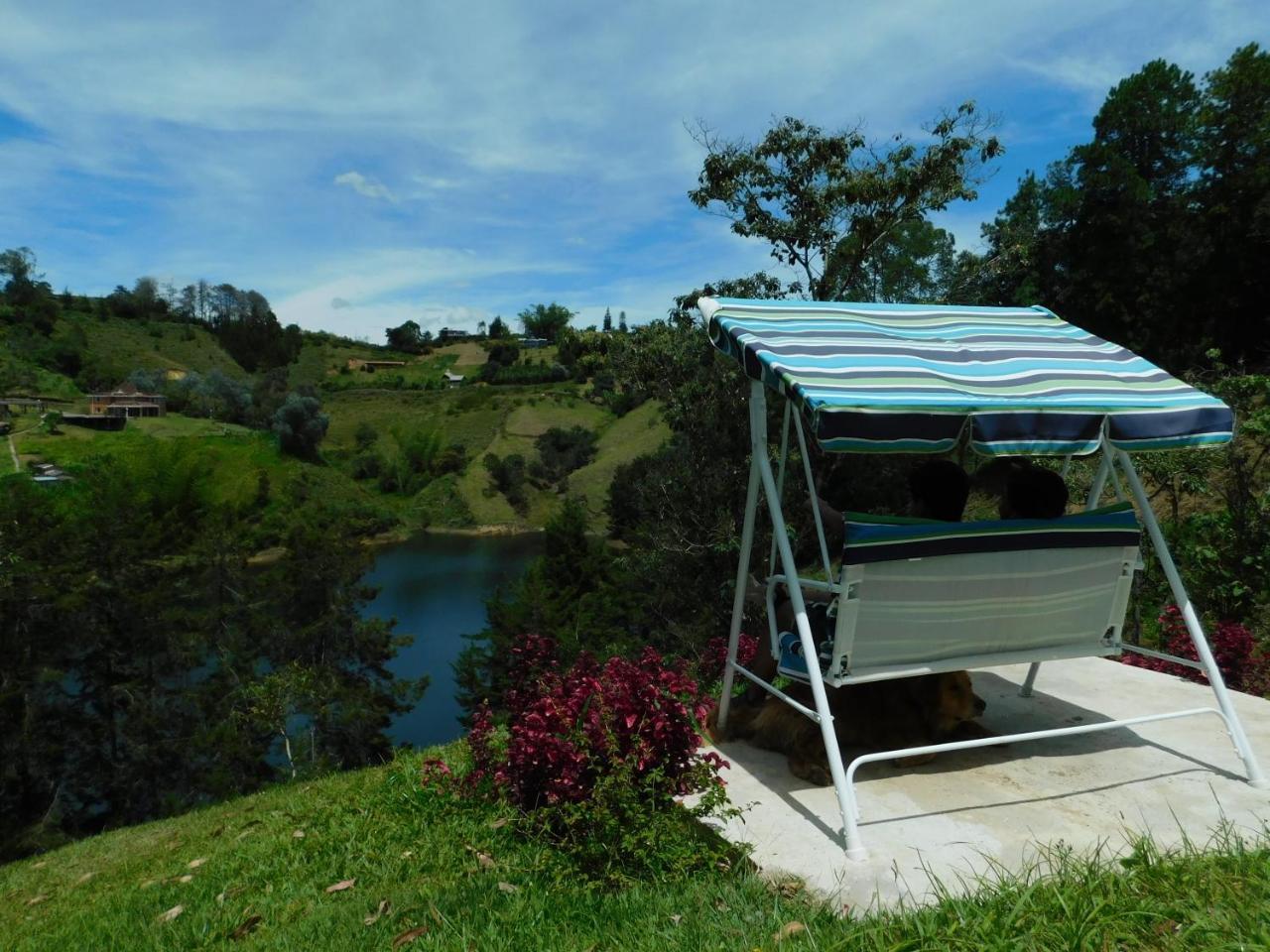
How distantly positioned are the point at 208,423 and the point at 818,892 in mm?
89909

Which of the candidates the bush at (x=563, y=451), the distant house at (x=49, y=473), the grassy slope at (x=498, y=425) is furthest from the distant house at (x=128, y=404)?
the bush at (x=563, y=451)

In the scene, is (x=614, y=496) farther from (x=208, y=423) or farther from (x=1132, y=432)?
(x=208, y=423)

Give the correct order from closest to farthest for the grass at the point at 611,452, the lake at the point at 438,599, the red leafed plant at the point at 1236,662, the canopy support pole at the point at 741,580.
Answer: the canopy support pole at the point at 741,580 → the red leafed plant at the point at 1236,662 → the lake at the point at 438,599 → the grass at the point at 611,452

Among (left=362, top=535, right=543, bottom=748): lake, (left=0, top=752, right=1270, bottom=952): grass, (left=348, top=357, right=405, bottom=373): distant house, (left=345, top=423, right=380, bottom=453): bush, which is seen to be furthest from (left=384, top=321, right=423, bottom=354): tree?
(left=0, top=752, right=1270, bottom=952): grass

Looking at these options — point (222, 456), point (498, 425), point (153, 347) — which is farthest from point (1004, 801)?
point (153, 347)

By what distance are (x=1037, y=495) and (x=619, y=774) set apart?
2247mm

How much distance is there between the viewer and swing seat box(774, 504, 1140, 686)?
3141 mm

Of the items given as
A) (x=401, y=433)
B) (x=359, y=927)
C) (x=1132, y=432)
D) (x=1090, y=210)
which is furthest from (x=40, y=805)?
(x=401, y=433)

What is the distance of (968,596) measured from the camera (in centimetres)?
332

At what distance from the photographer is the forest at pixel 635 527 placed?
1203cm

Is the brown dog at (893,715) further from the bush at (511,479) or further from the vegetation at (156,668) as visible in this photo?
the bush at (511,479)

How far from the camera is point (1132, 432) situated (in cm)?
321

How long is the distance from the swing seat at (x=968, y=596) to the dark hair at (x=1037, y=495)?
20cm

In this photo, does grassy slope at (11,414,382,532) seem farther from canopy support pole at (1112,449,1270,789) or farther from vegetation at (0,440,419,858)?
canopy support pole at (1112,449,1270,789)
